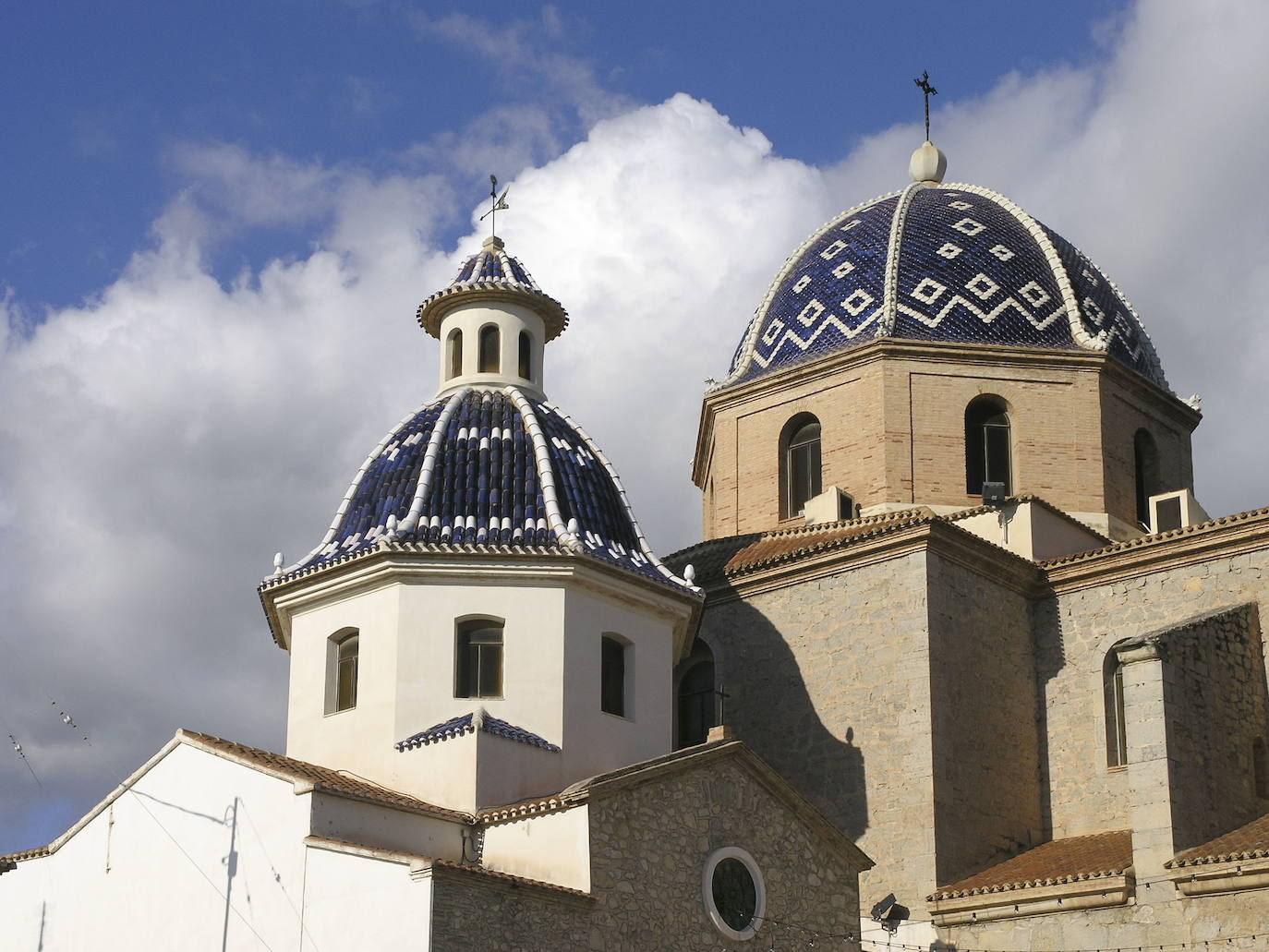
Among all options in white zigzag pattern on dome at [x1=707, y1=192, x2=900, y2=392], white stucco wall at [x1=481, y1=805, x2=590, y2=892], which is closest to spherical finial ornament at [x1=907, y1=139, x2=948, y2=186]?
white zigzag pattern on dome at [x1=707, y1=192, x2=900, y2=392]

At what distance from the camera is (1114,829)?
1889 cm

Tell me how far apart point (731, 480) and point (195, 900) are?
1015 cm

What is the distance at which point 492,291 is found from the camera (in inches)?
790

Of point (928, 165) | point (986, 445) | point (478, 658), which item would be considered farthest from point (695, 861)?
point (928, 165)

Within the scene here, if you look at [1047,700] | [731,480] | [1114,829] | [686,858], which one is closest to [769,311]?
[731,480]

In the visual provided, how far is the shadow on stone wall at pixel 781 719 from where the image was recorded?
19.1 m

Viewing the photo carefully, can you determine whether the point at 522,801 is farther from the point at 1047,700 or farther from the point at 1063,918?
the point at 1047,700

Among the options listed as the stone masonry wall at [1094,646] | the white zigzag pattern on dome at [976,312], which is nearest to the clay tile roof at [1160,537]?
the stone masonry wall at [1094,646]

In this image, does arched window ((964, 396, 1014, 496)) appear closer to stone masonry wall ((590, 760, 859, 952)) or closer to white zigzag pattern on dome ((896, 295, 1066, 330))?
white zigzag pattern on dome ((896, 295, 1066, 330))

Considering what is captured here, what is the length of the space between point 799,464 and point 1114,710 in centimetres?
557

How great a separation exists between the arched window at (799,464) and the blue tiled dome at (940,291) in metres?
0.85

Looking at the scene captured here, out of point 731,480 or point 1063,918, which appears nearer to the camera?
point 1063,918

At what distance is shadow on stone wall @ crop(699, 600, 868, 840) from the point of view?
62.7 feet

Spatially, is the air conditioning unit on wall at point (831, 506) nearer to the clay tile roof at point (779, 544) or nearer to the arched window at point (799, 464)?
the clay tile roof at point (779, 544)
